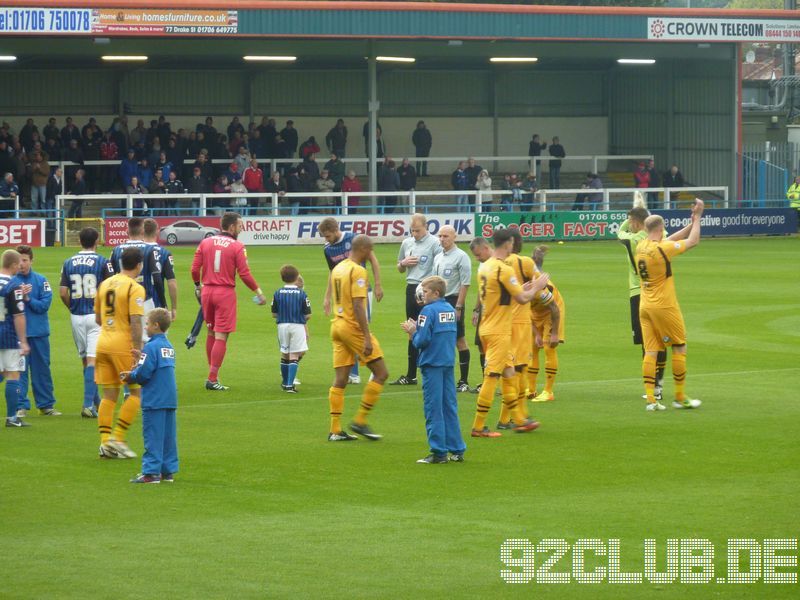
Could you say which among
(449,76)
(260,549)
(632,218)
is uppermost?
(449,76)

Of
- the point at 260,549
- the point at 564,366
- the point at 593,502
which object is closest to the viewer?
the point at 260,549

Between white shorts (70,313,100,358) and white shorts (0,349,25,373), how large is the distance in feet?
2.32

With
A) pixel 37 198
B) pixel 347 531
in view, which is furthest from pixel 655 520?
pixel 37 198

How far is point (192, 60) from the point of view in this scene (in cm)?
5050

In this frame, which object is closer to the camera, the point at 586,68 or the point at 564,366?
the point at 564,366

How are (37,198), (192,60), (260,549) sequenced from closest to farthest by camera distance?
(260,549) < (37,198) < (192,60)

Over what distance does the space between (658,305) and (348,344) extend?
12.2ft

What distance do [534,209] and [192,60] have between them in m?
15.0

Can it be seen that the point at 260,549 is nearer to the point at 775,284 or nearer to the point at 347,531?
the point at 347,531

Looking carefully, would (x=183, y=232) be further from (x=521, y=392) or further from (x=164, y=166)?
(x=521, y=392)

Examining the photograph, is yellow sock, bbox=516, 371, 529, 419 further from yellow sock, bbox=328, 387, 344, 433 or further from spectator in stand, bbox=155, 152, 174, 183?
spectator in stand, bbox=155, 152, 174, 183

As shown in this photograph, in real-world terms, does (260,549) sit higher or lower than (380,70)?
lower

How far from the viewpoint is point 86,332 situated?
1411cm

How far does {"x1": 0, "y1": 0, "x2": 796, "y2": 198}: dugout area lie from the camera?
43.2 metres
